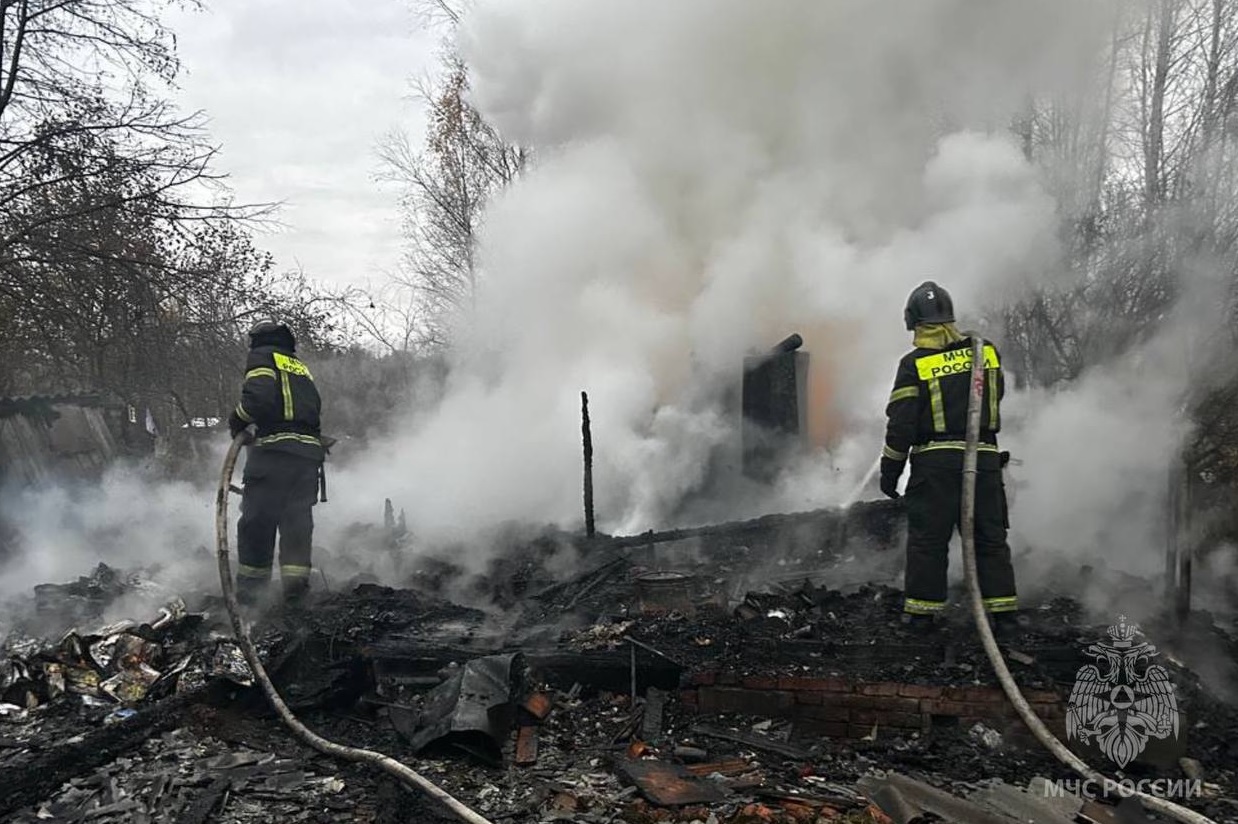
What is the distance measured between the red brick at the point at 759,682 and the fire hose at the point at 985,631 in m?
0.97

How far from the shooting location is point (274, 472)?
236 inches

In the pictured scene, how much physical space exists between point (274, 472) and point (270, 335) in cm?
101

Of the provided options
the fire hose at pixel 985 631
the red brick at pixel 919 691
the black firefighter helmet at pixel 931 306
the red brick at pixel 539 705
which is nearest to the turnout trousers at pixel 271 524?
the red brick at pixel 539 705

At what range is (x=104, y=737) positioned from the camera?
150 inches

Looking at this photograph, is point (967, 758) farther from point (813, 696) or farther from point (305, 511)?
point (305, 511)

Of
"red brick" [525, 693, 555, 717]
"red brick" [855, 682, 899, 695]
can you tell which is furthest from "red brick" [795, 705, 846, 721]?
"red brick" [525, 693, 555, 717]

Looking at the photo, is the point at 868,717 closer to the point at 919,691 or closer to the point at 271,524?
the point at 919,691

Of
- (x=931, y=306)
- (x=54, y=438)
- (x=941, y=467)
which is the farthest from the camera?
(x=54, y=438)

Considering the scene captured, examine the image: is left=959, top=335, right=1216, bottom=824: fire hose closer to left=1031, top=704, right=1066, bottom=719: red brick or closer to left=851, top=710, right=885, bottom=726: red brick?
left=1031, top=704, right=1066, bottom=719: red brick

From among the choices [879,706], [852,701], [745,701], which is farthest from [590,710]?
[879,706]

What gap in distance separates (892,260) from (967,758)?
6335mm

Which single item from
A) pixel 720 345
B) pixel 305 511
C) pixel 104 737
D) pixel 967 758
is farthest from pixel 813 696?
pixel 720 345

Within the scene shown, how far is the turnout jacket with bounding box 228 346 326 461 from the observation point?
585 cm

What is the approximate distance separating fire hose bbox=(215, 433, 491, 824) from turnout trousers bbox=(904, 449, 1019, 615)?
2.71m
